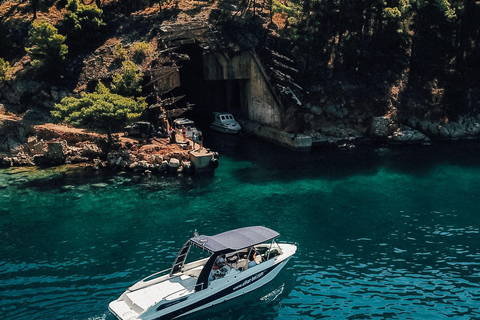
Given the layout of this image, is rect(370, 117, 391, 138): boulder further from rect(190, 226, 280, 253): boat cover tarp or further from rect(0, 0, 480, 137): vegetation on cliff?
rect(190, 226, 280, 253): boat cover tarp

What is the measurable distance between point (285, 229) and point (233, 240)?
951 cm

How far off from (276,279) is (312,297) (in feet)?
10.5

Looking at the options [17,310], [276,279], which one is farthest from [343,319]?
[17,310]

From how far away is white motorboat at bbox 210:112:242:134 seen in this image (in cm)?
7038

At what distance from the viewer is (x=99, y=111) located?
53.9 meters

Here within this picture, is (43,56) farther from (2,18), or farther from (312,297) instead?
(312,297)

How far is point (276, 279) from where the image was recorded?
3145cm

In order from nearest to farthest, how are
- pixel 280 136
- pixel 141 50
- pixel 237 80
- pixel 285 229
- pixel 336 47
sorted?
1. pixel 285 229
2. pixel 280 136
3. pixel 141 50
4. pixel 336 47
5. pixel 237 80

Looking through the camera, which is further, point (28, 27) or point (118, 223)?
point (28, 27)

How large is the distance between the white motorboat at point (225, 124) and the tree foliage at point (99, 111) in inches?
637

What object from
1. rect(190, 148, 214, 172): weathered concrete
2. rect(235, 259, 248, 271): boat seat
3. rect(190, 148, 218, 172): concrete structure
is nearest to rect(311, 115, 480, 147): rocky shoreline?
rect(190, 148, 218, 172): concrete structure

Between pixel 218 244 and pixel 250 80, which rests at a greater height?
pixel 250 80

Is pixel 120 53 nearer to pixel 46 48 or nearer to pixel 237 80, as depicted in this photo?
pixel 46 48

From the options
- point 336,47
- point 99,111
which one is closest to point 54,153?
point 99,111
